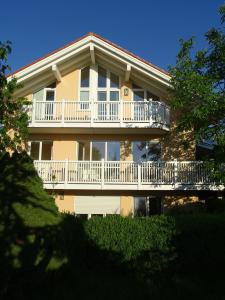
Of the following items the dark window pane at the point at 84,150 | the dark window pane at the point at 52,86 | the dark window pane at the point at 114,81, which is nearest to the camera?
the dark window pane at the point at 84,150

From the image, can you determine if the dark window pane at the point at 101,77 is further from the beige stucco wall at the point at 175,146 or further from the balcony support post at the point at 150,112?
the beige stucco wall at the point at 175,146

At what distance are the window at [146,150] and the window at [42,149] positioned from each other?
15.9ft

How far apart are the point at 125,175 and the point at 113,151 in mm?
2353

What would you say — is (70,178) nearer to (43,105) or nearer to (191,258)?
(43,105)

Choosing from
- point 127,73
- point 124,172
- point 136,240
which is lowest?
point 136,240

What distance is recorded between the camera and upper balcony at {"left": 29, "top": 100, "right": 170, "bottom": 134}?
21.9 meters

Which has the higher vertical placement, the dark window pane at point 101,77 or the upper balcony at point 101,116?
the dark window pane at point 101,77

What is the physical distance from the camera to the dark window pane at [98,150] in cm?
2309

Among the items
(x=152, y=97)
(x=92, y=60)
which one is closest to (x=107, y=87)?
(x=92, y=60)

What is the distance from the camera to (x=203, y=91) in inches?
688

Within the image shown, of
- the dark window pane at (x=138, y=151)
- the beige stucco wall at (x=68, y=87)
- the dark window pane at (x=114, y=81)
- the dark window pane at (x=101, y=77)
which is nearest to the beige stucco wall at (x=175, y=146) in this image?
the dark window pane at (x=138, y=151)

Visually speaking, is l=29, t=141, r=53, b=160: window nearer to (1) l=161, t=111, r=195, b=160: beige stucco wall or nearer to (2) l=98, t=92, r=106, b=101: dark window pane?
(2) l=98, t=92, r=106, b=101: dark window pane

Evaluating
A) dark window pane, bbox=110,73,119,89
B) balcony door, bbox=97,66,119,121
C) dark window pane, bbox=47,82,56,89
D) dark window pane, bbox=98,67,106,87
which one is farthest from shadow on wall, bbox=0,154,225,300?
dark window pane, bbox=47,82,56,89

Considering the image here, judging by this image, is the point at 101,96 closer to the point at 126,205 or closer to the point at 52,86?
the point at 52,86
